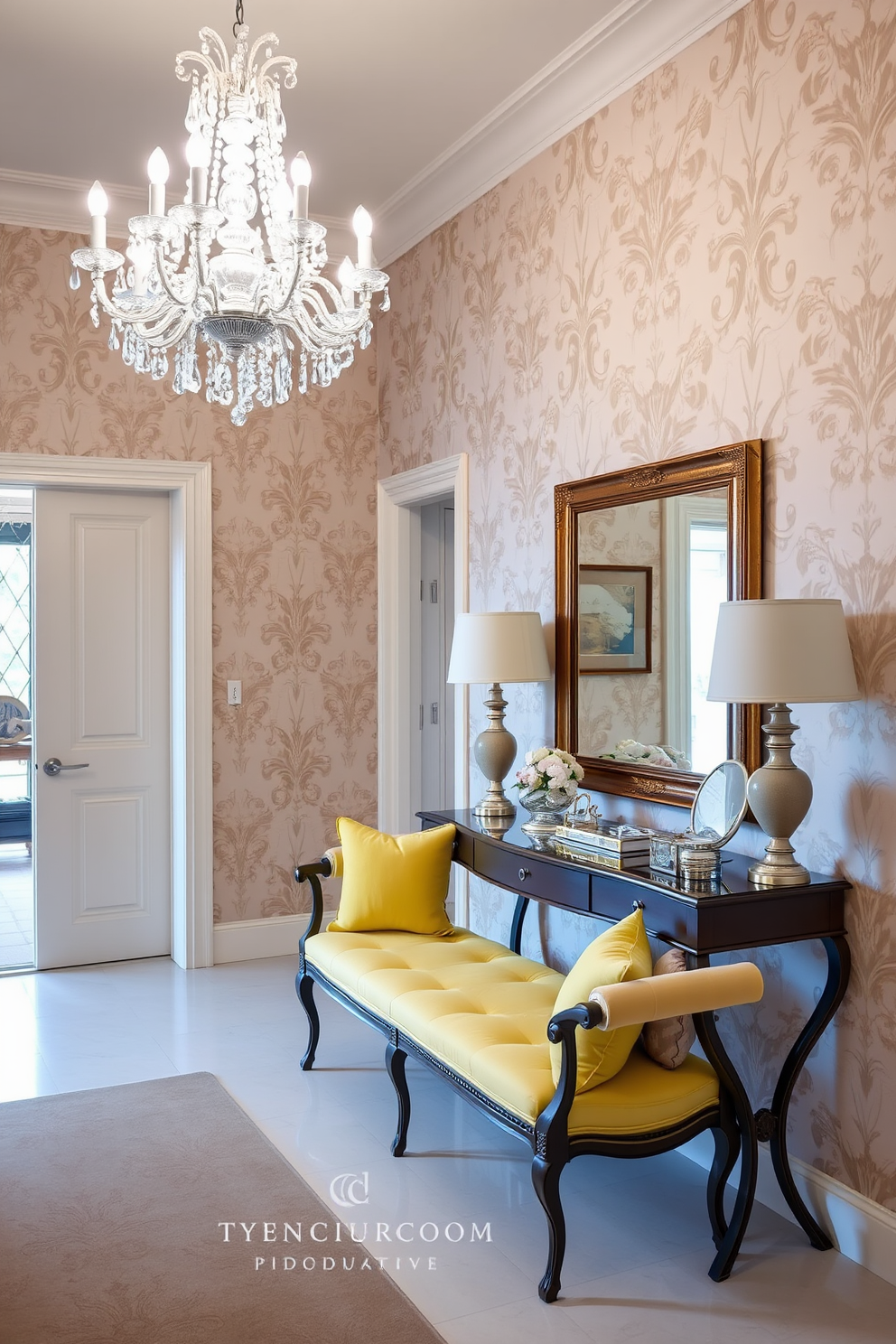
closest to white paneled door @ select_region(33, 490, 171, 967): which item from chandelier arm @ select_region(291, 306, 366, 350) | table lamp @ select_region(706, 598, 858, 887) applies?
chandelier arm @ select_region(291, 306, 366, 350)

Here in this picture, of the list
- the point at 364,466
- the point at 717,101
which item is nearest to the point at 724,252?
the point at 717,101

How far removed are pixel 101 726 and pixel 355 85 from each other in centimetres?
274

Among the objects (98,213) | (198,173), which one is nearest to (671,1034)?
(198,173)

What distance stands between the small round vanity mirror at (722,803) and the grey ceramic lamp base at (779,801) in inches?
3.7

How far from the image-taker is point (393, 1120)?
10.5ft

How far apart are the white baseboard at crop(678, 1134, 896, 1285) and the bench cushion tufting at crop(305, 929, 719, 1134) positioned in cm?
40

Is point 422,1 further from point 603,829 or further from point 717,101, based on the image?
point 603,829

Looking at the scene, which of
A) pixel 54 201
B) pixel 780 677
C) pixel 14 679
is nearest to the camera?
pixel 780 677

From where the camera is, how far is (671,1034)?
251 cm

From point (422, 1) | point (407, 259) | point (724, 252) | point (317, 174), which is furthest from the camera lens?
point (407, 259)

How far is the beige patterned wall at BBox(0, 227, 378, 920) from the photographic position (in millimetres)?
4598

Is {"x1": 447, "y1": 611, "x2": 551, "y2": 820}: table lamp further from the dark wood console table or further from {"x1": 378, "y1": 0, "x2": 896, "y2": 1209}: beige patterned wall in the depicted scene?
the dark wood console table

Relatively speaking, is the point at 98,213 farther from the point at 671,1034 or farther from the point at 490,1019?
the point at 671,1034

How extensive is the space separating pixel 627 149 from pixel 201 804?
3.05m
